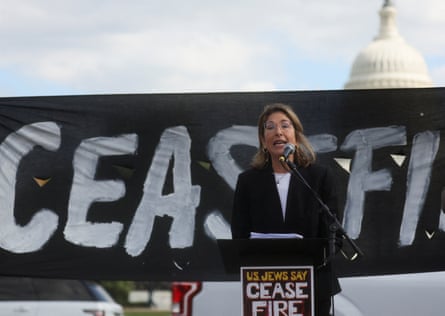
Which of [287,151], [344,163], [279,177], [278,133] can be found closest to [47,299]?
[344,163]

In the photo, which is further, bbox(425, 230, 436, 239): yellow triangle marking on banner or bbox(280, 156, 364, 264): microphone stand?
bbox(425, 230, 436, 239): yellow triangle marking on banner

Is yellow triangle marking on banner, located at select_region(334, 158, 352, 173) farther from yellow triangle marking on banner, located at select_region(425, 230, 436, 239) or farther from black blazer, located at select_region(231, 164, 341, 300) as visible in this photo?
black blazer, located at select_region(231, 164, 341, 300)

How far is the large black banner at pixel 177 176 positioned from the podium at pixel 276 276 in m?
2.46

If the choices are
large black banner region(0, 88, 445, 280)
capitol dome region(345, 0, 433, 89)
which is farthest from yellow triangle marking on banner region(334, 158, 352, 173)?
capitol dome region(345, 0, 433, 89)

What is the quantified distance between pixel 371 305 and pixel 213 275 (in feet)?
3.85

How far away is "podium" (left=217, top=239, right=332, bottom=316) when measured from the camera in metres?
6.16

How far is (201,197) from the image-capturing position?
8867 millimetres

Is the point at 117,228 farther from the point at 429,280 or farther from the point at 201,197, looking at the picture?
the point at 429,280

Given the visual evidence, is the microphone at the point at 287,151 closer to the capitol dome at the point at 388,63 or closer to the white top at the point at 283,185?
the white top at the point at 283,185

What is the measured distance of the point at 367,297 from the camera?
8391 millimetres

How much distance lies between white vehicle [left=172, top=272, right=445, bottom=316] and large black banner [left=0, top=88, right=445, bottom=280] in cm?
12

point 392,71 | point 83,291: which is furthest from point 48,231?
point 392,71

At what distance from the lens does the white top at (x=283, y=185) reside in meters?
6.55

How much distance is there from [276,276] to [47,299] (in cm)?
879
